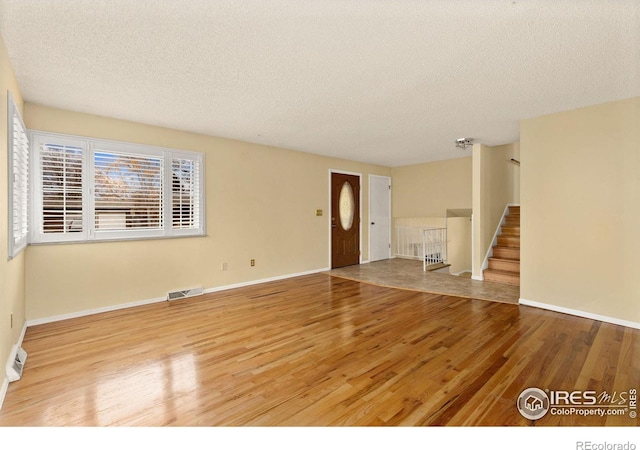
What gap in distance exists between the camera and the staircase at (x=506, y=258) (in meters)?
5.10

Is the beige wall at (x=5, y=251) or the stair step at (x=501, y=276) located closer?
the beige wall at (x=5, y=251)

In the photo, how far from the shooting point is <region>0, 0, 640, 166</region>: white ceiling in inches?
72.7

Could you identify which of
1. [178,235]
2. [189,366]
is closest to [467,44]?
[189,366]

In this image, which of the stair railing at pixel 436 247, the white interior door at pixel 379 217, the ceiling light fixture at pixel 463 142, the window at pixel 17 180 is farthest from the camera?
the white interior door at pixel 379 217

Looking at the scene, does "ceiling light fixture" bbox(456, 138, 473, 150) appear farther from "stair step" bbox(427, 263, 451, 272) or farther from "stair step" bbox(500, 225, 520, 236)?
"stair step" bbox(427, 263, 451, 272)

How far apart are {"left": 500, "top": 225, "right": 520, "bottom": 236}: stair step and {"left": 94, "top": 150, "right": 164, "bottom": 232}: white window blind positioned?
6.11 m

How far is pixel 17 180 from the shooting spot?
2648 mm

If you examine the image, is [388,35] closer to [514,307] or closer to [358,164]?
[514,307]

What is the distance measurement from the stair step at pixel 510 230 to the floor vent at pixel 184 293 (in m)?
5.66

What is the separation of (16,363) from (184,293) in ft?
6.84

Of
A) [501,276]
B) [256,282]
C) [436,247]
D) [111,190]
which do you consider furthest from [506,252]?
[111,190]

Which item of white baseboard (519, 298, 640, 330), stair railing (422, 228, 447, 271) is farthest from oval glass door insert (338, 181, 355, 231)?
white baseboard (519, 298, 640, 330)

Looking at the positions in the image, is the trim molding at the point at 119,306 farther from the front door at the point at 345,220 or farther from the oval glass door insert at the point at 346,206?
the oval glass door insert at the point at 346,206

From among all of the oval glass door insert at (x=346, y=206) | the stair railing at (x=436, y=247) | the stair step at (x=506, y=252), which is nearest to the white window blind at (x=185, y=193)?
the oval glass door insert at (x=346, y=206)
